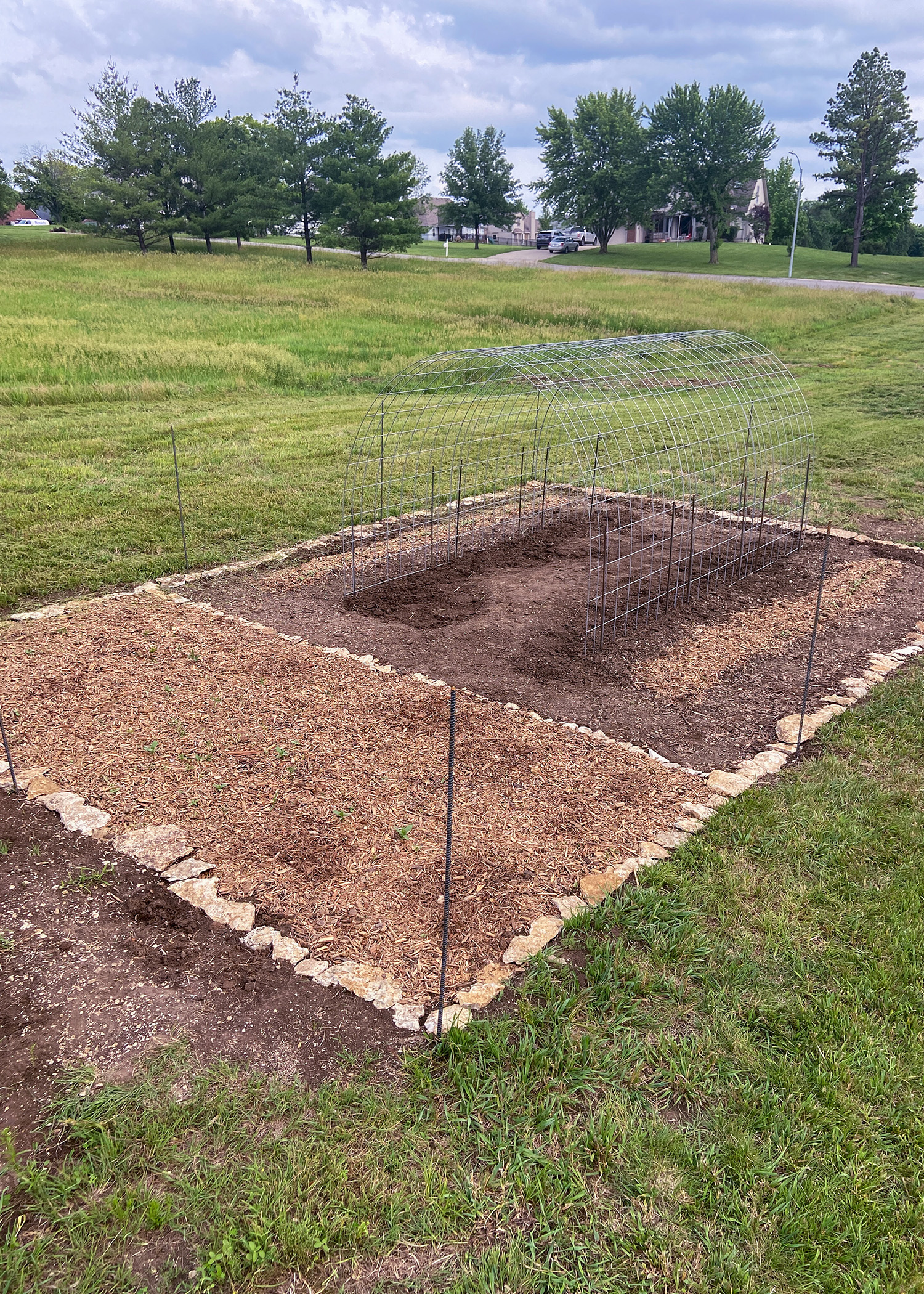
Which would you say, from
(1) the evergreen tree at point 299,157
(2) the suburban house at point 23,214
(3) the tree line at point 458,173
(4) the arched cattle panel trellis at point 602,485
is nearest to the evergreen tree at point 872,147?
(3) the tree line at point 458,173

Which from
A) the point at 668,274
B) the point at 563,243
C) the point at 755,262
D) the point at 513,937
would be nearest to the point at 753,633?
the point at 513,937

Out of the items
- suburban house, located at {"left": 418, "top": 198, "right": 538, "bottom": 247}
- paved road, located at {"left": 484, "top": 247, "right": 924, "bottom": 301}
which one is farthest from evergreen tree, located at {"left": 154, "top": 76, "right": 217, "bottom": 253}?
suburban house, located at {"left": 418, "top": 198, "right": 538, "bottom": 247}

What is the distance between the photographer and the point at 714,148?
5322 cm

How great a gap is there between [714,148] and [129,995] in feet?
204

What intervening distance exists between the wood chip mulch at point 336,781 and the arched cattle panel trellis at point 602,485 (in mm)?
2007

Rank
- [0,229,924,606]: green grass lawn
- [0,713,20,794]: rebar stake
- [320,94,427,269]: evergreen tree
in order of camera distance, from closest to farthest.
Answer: [0,713,20,794]: rebar stake < [0,229,924,606]: green grass lawn < [320,94,427,269]: evergreen tree

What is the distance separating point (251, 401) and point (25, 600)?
882 cm

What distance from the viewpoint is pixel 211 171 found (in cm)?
4466

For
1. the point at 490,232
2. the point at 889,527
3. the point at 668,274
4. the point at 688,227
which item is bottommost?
the point at 889,527

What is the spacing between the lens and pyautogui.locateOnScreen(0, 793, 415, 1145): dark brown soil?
128 inches

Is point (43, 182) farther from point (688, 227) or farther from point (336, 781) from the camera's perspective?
point (336, 781)

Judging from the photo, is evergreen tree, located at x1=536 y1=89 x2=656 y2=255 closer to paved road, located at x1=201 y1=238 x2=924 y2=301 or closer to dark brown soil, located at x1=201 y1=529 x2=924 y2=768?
paved road, located at x1=201 y1=238 x2=924 y2=301

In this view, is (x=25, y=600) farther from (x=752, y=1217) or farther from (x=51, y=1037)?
(x=752, y=1217)

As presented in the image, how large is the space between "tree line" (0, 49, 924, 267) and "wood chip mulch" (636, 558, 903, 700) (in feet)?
134
